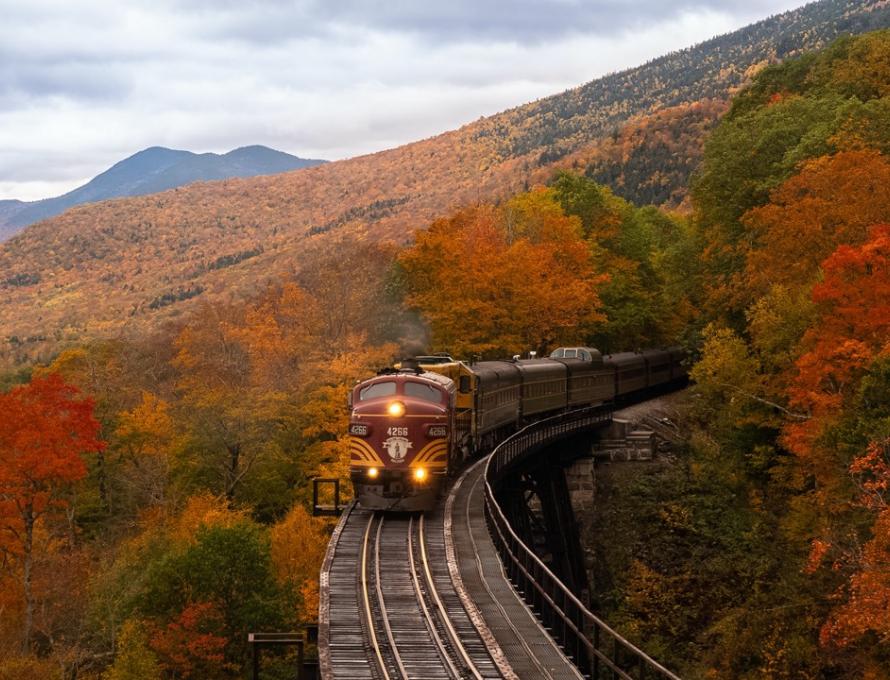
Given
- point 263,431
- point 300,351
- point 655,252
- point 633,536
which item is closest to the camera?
point 633,536

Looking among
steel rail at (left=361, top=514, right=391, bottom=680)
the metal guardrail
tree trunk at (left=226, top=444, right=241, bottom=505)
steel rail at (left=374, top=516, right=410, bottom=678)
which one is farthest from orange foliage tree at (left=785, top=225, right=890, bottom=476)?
tree trunk at (left=226, top=444, right=241, bottom=505)

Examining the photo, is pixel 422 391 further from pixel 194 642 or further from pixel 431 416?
pixel 194 642

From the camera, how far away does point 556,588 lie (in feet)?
63.5

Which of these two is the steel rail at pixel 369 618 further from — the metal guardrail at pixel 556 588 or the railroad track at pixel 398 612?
the metal guardrail at pixel 556 588

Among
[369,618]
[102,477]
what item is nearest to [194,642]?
[369,618]

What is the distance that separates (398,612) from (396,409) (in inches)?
352

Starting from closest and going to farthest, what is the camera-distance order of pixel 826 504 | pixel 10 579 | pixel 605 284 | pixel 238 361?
1. pixel 826 504
2. pixel 10 579
3. pixel 605 284
4. pixel 238 361

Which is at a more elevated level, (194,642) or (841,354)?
(841,354)

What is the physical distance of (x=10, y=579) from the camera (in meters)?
45.7

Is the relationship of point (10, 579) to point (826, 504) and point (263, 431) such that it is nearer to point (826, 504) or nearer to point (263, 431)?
point (263, 431)

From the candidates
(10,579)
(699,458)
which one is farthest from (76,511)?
(699,458)

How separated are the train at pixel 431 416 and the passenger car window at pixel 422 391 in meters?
0.03

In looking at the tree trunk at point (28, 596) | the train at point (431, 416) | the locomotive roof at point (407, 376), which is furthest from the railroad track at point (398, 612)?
the tree trunk at point (28, 596)

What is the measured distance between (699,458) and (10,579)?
3419 centimetres
